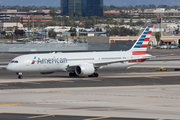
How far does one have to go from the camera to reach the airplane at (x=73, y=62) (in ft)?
166

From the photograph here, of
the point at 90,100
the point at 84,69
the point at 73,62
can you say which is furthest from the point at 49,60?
the point at 90,100

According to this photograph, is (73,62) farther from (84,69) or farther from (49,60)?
(49,60)

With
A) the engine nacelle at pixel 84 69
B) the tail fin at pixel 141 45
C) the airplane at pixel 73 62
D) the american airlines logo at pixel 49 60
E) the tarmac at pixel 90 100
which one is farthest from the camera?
the tail fin at pixel 141 45

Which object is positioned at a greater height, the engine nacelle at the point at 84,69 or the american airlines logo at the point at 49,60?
the american airlines logo at the point at 49,60

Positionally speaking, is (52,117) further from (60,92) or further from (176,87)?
(176,87)

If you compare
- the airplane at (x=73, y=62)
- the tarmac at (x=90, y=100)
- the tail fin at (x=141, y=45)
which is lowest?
the tarmac at (x=90, y=100)

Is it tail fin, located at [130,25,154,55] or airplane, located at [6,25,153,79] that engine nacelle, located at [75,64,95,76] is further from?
tail fin, located at [130,25,154,55]

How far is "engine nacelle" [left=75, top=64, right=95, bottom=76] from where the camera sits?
169 feet

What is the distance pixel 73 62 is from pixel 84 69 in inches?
99.5

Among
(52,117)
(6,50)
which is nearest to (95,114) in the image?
(52,117)

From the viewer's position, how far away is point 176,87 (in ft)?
138

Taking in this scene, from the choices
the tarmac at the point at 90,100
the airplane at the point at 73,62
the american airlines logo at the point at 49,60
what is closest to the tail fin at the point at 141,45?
the airplane at the point at 73,62

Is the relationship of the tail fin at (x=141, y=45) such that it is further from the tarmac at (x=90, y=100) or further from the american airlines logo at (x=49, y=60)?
the american airlines logo at (x=49, y=60)

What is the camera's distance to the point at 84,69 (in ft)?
170
